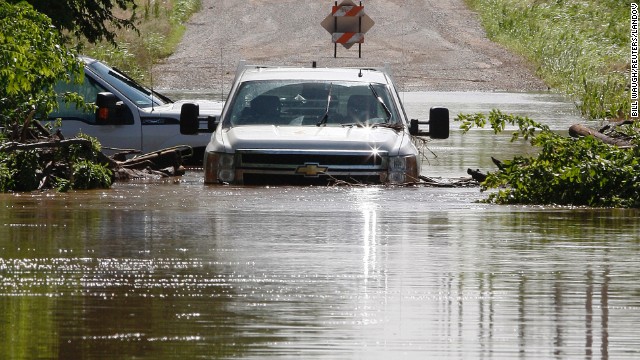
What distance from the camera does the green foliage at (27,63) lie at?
16.3 metres

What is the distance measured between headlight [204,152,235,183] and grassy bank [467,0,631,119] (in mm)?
13410

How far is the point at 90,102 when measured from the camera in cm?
2006

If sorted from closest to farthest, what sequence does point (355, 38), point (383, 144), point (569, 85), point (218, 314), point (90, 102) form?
1. point (218, 314)
2. point (383, 144)
3. point (90, 102)
4. point (355, 38)
5. point (569, 85)

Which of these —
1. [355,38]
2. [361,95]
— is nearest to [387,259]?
[361,95]

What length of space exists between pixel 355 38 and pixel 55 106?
15.9m

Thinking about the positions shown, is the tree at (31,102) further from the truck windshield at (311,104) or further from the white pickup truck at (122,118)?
the white pickup truck at (122,118)

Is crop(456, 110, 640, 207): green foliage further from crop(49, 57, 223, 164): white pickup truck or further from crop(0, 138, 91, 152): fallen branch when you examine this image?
crop(49, 57, 223, 164): white pickup truck

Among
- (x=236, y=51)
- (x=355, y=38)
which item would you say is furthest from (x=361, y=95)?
(x=236, y=51)

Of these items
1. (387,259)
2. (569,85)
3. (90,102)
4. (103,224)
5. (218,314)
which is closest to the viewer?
(218,314)

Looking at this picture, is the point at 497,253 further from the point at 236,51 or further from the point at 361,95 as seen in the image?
the point at 236,51

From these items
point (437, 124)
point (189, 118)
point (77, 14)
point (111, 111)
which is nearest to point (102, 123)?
point (111, 111)

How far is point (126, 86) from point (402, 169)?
5010mm

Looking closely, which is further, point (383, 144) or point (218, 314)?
point (383, 144)

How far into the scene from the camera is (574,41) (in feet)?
152
